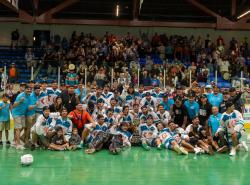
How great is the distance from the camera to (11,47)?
2411 centimetres

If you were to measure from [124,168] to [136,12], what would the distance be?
17.4 m

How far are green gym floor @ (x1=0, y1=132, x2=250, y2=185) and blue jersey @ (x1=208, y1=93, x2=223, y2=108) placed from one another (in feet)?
6.13

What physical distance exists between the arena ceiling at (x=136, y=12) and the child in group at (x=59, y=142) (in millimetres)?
14463

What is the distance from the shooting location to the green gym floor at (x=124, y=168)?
7.19m

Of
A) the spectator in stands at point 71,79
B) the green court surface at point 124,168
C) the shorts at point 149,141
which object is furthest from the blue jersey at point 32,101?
Answer: the spectator in stands at point 71,79

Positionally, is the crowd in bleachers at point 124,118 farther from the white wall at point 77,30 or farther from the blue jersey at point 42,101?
the white wall at point 77,30

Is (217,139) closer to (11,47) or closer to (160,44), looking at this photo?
(160,44)

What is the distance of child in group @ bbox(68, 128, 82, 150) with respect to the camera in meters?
10.0

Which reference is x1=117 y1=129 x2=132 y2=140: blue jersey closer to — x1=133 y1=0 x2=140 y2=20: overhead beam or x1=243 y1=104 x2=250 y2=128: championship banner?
x1=243 y1=104 x2=250 y2=128: championship banner

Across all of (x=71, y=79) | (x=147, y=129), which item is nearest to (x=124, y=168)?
(x=147, y=129)

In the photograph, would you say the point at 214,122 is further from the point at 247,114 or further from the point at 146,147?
the point at 247,114

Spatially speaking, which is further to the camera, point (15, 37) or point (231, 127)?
point (15, 37)

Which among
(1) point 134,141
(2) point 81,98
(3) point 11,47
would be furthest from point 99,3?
(1) point 134,141

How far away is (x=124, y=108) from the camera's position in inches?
436
